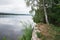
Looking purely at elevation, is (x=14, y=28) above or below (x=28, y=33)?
below

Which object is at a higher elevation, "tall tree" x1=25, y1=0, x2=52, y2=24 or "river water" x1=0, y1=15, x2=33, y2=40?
"tall tree" x1=25, y1=0, x2=52, y2=24

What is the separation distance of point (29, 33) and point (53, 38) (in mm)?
3362

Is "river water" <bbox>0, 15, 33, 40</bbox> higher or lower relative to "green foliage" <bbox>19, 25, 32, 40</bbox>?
lower

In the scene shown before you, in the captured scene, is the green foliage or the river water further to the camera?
the river water

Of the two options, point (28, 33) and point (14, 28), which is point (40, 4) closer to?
point (28, 33)

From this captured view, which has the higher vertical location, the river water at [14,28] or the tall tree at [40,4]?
the tall tree at [40,4]

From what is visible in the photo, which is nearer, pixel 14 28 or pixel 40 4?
pixel 40 4

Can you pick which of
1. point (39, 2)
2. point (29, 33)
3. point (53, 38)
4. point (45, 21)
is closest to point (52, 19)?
point (45, 21)

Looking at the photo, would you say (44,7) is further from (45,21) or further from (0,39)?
(0,39)

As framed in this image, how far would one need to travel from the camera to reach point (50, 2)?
14.4 metres

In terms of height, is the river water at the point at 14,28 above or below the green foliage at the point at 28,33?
below

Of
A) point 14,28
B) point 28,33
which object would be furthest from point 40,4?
point 14,28

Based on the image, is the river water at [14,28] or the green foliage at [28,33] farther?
the river water at [14,28]

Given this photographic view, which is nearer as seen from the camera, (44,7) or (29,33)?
(29,33)
